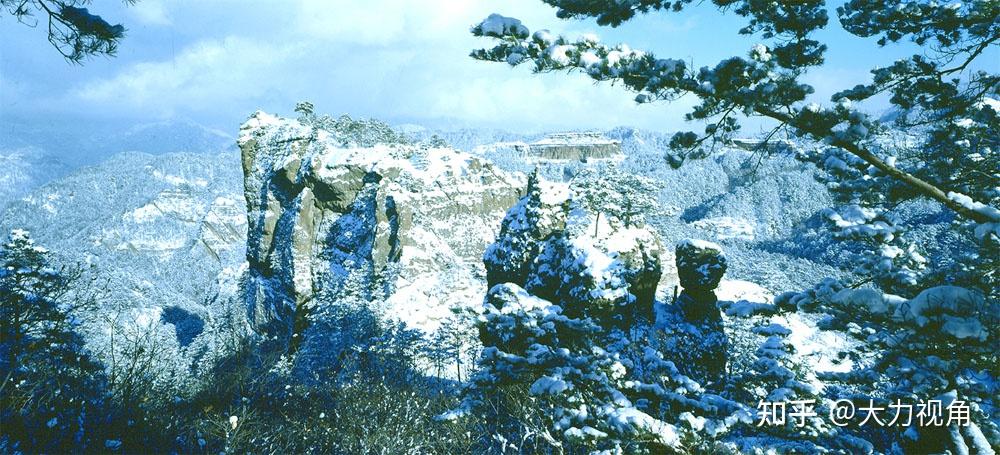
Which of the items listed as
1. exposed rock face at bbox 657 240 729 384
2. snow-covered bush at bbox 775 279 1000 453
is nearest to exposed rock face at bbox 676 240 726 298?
exposed rock face at bbox 657 240 729 384

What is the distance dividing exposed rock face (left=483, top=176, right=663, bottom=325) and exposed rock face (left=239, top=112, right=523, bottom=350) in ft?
53.5

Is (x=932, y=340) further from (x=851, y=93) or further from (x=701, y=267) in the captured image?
(x=701, y=267)

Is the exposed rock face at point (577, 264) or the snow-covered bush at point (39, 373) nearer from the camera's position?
the snow-covered bush at point (39, 373)

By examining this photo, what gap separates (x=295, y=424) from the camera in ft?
48.8

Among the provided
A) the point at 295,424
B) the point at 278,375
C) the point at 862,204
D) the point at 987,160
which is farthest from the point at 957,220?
the point at 278,375

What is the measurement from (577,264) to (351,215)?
3310cm

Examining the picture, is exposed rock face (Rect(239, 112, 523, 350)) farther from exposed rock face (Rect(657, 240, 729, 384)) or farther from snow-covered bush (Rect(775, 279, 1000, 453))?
snow-covered bush (Rect(775, 279, 1000, 453))

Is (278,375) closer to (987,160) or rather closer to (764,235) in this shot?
(987,160)

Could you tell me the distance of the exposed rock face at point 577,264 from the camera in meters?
18.5

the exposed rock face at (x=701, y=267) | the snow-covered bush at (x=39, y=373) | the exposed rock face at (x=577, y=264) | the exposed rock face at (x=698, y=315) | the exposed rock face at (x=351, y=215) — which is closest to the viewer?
the snow-covered bush at (x=39, y=373)

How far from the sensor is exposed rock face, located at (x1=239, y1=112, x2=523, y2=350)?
139 feet

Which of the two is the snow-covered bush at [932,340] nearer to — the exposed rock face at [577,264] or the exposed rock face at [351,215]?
the exposed rock face at [577,264]

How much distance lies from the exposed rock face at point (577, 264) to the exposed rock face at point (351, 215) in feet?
53.5

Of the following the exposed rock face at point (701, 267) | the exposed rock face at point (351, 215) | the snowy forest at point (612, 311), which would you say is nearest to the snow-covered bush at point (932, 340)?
the snowy forest at point (612, 311)
